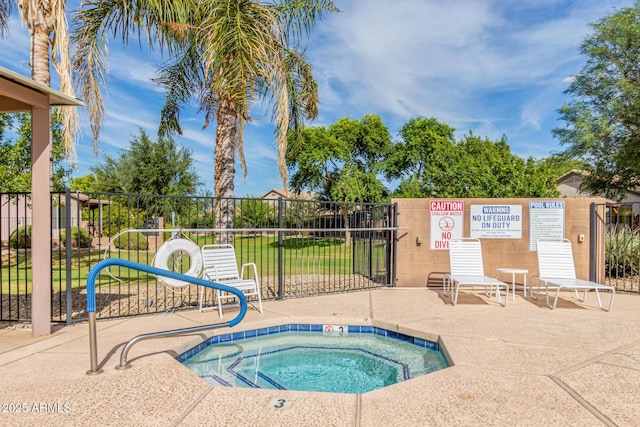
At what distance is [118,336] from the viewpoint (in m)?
4.26

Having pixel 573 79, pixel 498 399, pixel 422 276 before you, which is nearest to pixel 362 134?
pixel 573 79

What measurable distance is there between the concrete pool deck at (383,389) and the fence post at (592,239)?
295cm

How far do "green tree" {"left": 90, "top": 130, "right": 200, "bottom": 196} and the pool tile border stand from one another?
1836 centimetres

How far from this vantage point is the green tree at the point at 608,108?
16922mm

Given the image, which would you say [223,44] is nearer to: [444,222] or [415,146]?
[444,222]

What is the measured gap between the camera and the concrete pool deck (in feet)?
8.11

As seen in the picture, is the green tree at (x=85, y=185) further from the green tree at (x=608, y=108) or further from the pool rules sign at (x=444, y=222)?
the green tree at (x=608, y=108)

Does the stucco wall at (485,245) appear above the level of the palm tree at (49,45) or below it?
below

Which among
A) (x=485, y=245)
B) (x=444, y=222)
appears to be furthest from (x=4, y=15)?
(x=485, y=245)

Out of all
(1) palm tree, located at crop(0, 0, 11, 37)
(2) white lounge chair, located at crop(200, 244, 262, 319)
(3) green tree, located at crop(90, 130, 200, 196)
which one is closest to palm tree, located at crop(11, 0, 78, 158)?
(2) white lounge chair, located at crop(200, 244, 262, 319)

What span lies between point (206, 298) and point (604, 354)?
5855 mm

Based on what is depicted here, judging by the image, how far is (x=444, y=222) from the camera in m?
7.72

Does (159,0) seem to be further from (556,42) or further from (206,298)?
(556,42)

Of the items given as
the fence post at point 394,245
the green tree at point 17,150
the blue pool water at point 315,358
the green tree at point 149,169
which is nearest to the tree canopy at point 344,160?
the green tree at point 149,169
